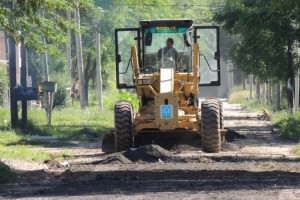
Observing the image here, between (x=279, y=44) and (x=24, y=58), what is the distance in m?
10.2

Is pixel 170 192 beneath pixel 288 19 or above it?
beneath

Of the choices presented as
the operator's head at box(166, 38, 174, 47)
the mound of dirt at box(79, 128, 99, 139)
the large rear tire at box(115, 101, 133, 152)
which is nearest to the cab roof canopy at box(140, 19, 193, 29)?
the operator's head at box(166, 38, 174, 47)

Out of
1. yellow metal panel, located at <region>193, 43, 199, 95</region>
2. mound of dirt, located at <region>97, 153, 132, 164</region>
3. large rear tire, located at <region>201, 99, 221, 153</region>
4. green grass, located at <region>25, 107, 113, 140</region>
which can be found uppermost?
yellow metal panel, located at <region>193, 43, 199, 95</region>

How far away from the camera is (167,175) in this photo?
60.7ft

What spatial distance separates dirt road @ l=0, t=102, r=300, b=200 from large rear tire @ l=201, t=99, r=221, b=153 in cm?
25

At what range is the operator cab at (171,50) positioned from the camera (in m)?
25.0

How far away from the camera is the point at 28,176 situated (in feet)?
63.1

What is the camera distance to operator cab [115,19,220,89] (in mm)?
25031

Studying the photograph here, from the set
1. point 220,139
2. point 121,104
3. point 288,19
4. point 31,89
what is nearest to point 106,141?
point 121,104

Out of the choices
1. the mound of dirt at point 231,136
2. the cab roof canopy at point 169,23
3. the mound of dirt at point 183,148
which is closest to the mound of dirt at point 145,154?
the mound of dirt at point 183,148

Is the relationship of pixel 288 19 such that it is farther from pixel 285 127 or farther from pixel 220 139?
pixel 220 139

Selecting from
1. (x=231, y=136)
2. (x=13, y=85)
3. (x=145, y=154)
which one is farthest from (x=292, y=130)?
(x=145, y=154)

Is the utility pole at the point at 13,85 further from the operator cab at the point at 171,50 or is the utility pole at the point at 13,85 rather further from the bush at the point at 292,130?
the bush at the point at 292,130

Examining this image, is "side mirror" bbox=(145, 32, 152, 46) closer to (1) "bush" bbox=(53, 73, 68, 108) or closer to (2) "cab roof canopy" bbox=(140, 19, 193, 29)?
(2) "cab roof canopy" bbox=(140, 19, 193, 29)
